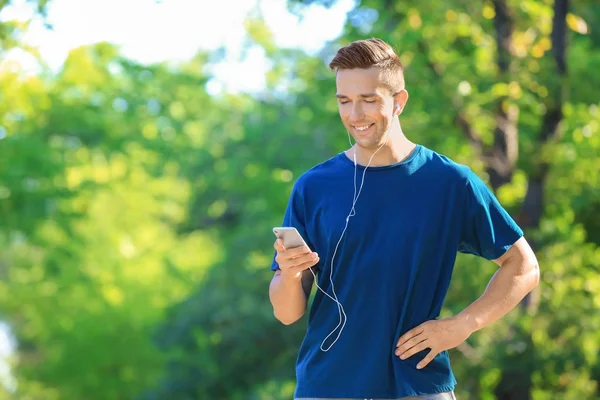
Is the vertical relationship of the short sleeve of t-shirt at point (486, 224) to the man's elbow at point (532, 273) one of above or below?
above

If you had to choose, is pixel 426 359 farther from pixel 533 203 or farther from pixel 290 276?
pixel 533 203

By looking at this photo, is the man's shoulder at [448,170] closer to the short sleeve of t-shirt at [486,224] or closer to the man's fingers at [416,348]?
the short sleeve of t-shirt at [486,224]

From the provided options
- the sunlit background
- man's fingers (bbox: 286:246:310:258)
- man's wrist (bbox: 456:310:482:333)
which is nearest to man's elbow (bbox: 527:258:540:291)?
man's wrist (bbox: 456:310:482:333)

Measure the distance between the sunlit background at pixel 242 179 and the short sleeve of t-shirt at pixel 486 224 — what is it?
5961 millimetres

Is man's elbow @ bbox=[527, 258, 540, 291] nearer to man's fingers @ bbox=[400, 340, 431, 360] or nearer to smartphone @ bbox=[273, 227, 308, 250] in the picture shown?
man's fingers @ bbox=[400, 340, 431, 360]

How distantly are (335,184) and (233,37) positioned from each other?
52.4ft

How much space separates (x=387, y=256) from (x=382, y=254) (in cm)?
1

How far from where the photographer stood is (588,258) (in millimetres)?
9703

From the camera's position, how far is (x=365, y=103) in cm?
260

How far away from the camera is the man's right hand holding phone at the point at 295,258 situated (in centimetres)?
244

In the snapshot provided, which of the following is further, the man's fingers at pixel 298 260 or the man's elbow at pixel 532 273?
the man's elbow at pixel 532 273

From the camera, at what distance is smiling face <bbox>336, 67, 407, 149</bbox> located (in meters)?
2.59

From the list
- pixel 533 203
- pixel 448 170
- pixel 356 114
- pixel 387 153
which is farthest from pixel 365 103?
pixel 533 203

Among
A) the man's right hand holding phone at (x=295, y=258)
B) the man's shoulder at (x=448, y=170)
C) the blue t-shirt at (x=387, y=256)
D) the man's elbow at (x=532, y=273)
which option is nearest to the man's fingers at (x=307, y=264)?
the man's right hand holding phone at (x=295, y=258)
